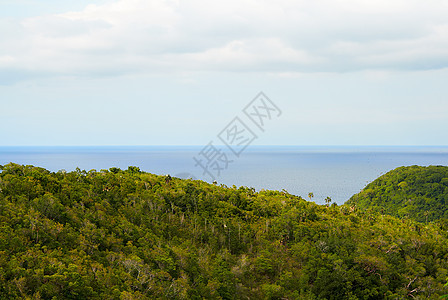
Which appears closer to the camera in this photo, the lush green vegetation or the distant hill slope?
the lush green vegetation

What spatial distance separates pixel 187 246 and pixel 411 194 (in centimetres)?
9113

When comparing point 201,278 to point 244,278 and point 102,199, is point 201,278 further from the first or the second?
point 102,199

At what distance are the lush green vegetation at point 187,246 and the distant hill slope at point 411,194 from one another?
57.0 meters

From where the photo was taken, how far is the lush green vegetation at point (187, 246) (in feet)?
91.9

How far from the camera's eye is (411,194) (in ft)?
358

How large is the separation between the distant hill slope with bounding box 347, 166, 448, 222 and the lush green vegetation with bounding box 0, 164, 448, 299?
57.0 meters

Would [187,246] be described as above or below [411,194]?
above

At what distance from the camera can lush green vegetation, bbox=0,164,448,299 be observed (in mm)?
28016

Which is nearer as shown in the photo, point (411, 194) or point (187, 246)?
point (187, 246)

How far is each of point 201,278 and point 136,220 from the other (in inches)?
454

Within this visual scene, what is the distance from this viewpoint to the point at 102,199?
4212 centimetres

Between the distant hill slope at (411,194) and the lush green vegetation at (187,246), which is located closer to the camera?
the lush green vegetation at (187,246)

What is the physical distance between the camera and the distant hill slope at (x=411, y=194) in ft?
336

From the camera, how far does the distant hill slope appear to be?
102275mm
